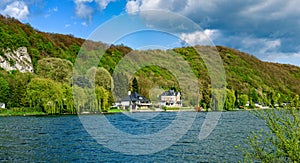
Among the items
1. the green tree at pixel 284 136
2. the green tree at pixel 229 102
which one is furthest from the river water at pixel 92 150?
the green tree at pixel 229 102

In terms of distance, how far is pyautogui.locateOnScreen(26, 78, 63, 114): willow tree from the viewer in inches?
2233

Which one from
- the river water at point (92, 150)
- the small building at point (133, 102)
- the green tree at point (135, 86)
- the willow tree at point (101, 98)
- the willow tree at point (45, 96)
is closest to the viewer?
the river water at point (92, 150)

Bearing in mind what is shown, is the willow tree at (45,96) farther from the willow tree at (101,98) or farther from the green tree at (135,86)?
the green tree at (135,86)

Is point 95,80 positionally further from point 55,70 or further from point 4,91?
point 4,91

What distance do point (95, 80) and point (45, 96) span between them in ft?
51.5

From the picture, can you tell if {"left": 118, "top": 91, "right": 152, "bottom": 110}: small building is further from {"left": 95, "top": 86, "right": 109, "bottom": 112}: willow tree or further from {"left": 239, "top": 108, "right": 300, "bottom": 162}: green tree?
{"left": 239, "top": 108, "right": 300, "bottom": 162}: green tree

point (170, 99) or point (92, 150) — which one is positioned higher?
point (170, 99)

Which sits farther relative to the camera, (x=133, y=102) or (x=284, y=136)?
(x=133, y=102)

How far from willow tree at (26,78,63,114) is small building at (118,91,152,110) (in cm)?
2677

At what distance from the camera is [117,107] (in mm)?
81938

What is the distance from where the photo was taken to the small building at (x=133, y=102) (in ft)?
276

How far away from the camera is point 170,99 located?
96250 mm

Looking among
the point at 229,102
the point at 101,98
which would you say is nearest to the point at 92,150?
the point at 101,98

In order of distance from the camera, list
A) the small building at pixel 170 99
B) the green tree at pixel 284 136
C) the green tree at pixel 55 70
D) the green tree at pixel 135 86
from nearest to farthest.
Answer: the green tree at pixel 284 136 → the green tree at pixel 55 70 → the green tree at pixel 135 86 → the small building at pixel 170 99
